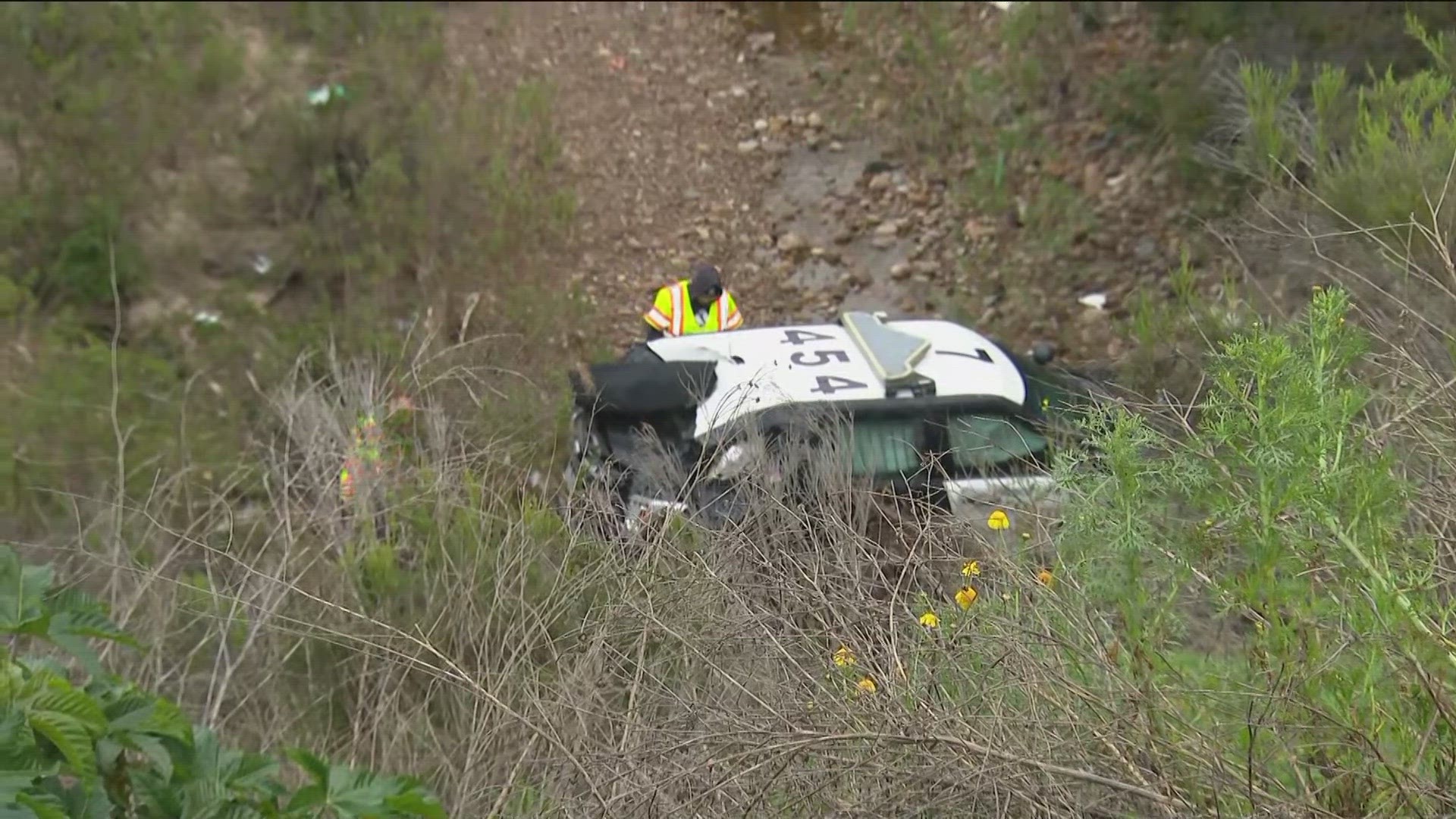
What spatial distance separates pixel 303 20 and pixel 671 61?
376 cm

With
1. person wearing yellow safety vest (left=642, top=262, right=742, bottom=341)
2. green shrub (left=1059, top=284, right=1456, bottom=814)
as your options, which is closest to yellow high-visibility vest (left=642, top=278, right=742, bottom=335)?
person wearing yellow safety vest (left=642, top=262, right=742, bottom=341)

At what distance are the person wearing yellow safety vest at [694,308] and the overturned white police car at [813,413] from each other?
88 cm

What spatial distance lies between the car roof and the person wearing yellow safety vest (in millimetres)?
962

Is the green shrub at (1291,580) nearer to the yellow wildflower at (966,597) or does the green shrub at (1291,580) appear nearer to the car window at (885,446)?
the yellow wildflower at (966,597)

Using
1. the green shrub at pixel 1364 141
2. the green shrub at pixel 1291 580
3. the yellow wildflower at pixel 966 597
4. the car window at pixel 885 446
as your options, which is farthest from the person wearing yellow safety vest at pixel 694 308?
the green shrub at pixel 1291 580

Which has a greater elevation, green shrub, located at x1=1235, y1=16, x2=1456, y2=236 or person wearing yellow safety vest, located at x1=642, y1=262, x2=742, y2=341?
green shrub, located at x1=1235, y1=16, x2=1456, y2=236

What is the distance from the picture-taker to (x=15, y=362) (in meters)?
8.26

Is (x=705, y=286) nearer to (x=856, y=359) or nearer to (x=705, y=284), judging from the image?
(x=705, y=284)

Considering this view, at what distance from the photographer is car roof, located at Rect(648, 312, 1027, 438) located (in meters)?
6.16

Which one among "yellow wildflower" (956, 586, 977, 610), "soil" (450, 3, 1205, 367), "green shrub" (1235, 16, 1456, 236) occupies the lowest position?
"soil" (450, 3, 1205, 367)

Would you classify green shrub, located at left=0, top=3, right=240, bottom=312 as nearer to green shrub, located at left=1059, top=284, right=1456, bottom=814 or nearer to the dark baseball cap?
the dark baseball cap

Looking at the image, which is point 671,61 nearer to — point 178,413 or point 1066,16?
point 1066,16

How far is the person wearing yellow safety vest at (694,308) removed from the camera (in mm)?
7867

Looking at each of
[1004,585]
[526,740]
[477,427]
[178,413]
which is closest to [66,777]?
[526,740]
